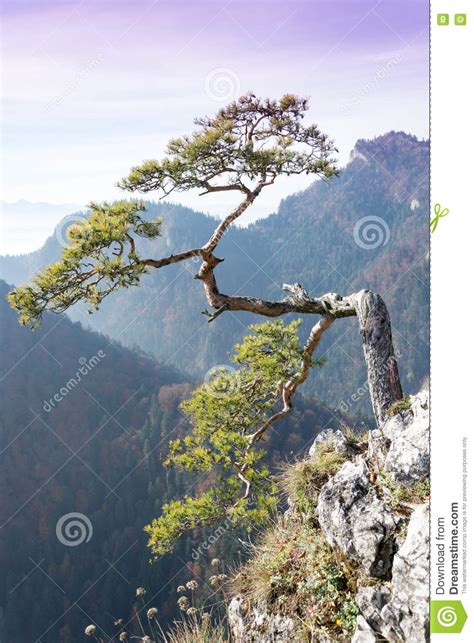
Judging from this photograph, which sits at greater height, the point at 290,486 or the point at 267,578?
the point at 290,486

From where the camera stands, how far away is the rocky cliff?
513 centimetres

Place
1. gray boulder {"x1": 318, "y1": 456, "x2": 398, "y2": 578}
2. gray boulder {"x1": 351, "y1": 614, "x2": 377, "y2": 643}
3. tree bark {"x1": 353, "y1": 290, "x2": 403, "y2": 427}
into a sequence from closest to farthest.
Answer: gray boulder {"x1": 351, "y1": 614, "x2": 377, "y2": 643} → gray boulder {"x1": 318, "y1": 456, "x2": 398, "y2": 578} → tree bark {"x1": 353, "y1": 290, "x2": 403, "y2": 427}

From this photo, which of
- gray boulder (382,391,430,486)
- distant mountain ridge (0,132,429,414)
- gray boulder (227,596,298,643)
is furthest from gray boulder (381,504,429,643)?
distant mountain ridge (0,132,429,414)

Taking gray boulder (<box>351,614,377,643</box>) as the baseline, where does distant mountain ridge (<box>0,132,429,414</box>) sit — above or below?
above

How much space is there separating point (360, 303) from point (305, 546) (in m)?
3.14

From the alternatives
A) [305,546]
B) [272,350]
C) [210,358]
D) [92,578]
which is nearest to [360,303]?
[272,350]

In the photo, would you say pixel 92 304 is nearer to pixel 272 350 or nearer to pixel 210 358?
pixel 272 350

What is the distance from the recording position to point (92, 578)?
2997 inches

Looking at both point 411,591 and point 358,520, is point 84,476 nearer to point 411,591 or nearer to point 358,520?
point 358,520

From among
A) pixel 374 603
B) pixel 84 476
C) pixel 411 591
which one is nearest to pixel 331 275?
pixel 84 476
